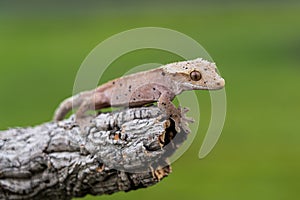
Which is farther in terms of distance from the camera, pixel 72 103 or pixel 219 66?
pixel 219 66

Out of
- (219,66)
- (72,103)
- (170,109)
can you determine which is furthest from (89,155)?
(219,66)

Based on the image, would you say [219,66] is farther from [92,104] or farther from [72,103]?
[92,104]

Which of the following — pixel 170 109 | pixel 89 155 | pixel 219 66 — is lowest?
pixel 89 155

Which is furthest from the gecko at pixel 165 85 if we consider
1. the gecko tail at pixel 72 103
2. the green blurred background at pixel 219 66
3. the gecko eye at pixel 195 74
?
the green blurred background at pixel 219 66

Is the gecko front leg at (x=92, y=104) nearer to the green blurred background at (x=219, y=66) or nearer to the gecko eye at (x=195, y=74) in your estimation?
the gecko eye at (x=195, y=74)

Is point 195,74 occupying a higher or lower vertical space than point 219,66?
lower

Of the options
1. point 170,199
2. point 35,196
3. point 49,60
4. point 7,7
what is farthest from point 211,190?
point 7,7

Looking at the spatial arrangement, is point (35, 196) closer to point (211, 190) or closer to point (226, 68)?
point (211, 190)
